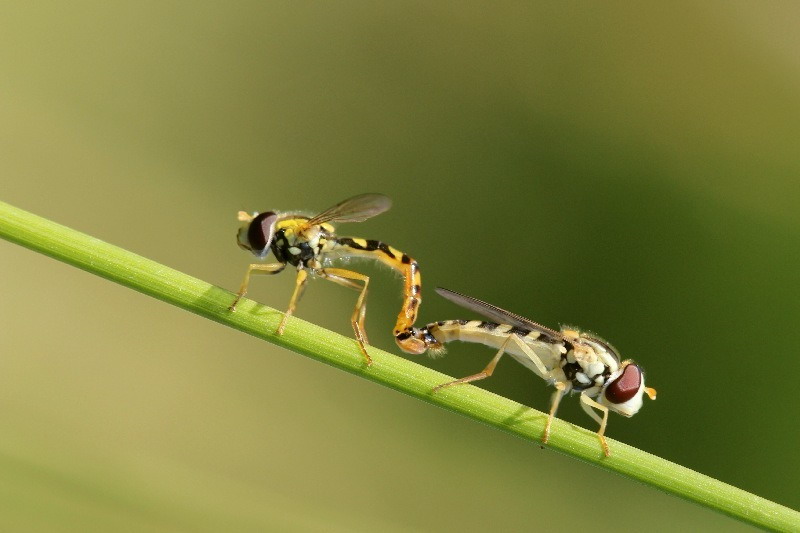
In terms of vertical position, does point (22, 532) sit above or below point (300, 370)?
below

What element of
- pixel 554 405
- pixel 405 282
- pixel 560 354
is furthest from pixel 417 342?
pixel 554 405

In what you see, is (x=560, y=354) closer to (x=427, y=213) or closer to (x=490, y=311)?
(x=490, y=311)

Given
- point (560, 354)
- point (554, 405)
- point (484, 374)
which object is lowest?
point (554, 405)

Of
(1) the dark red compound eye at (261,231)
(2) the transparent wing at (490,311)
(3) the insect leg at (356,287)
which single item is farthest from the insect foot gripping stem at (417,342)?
(1) the dark red compound eye at (261,231)

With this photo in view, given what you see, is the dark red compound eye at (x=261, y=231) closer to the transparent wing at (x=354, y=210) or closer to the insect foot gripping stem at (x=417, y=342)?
the transparent wing at (x=354, y=210)

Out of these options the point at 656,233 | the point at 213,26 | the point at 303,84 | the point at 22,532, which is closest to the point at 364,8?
the point at 303,84

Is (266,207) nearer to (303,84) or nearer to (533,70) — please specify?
(303,84)
